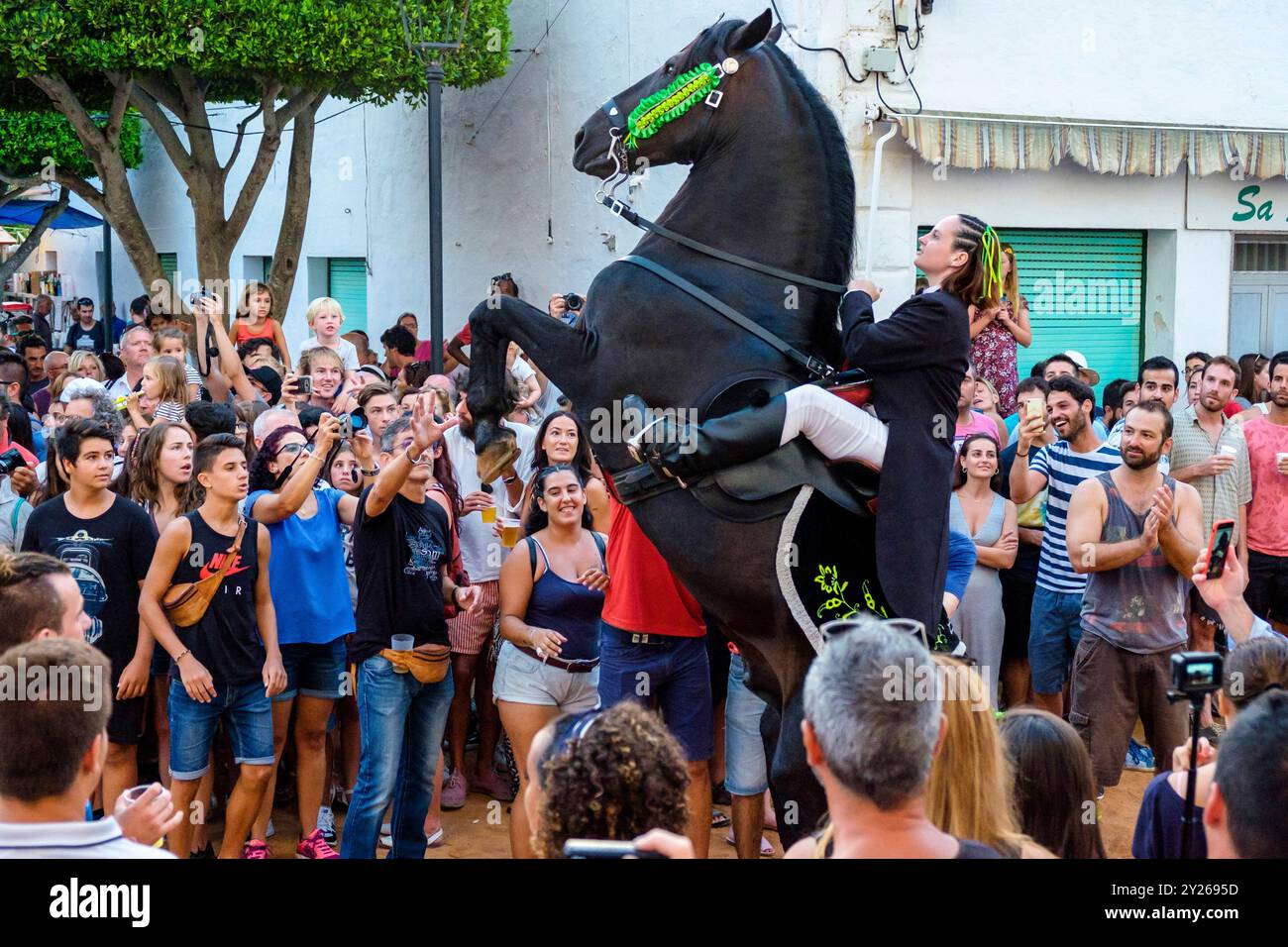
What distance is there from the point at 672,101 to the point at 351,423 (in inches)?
103

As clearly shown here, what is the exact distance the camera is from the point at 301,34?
42.0 feet

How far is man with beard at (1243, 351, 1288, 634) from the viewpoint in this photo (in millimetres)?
8750

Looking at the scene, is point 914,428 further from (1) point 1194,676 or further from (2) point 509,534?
(2) point 509,534

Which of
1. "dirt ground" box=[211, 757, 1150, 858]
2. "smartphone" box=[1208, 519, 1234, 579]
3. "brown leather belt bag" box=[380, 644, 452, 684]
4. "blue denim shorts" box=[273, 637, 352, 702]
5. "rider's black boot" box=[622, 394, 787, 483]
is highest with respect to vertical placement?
"rider's black boot" box=[622, 394, 787, 483]

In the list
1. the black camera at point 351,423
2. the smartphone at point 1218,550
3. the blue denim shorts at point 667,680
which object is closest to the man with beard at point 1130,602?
the blue denim shorts at point 667,680

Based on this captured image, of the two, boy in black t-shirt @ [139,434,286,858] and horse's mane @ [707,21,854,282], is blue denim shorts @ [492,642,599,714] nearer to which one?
boy in black t-shirt @ [139,434,286,858]

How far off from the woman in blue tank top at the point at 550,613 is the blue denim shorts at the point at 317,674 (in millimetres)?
720

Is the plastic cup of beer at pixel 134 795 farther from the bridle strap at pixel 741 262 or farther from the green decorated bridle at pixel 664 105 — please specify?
the green decorated bridle at pixel 664 105

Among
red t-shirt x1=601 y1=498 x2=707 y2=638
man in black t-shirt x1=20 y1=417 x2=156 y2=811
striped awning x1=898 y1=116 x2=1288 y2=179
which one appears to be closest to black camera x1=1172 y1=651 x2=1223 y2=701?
red t-shirt x1=601 y1=498 x2=707 y2=638

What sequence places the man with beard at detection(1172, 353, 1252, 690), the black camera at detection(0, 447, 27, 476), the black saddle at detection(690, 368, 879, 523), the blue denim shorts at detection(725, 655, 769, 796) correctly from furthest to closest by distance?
the man with beard at detection(1172, 353, 1252, 690) < the black camera at detection(0, 447, 27, 476) < the blue denim shorts at detection(725, 655, 769, 796) < the black saddle at detection(690, 368, 879, 523)

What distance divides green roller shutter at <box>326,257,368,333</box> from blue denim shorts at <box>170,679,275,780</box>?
41.1 feet

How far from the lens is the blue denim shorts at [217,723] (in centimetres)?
591
